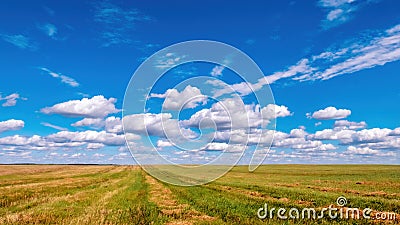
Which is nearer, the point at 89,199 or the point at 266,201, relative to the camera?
the point at 266,201

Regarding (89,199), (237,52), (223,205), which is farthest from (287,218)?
(89,199)

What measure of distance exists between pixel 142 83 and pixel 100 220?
11.2 metres

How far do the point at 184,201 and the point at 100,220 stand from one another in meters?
8.14

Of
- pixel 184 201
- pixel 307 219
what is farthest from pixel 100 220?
pixel 307 219

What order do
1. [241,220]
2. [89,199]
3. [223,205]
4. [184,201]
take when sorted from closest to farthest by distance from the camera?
[241,220] < [223,205] < [184,201] < [89,199]

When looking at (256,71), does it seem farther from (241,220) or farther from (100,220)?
(100,220)

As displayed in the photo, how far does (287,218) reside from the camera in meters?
16.4

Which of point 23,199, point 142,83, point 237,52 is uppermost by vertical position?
point 237,52

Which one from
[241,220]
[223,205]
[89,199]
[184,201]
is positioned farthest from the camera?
[89,199]

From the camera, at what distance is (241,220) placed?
15.8m

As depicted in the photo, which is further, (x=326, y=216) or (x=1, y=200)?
(x=1, y=200)

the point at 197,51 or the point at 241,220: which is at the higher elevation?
the point at 197,51

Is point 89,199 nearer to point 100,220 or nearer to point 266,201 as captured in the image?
point 100,220

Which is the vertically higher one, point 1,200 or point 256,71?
point 256,71
